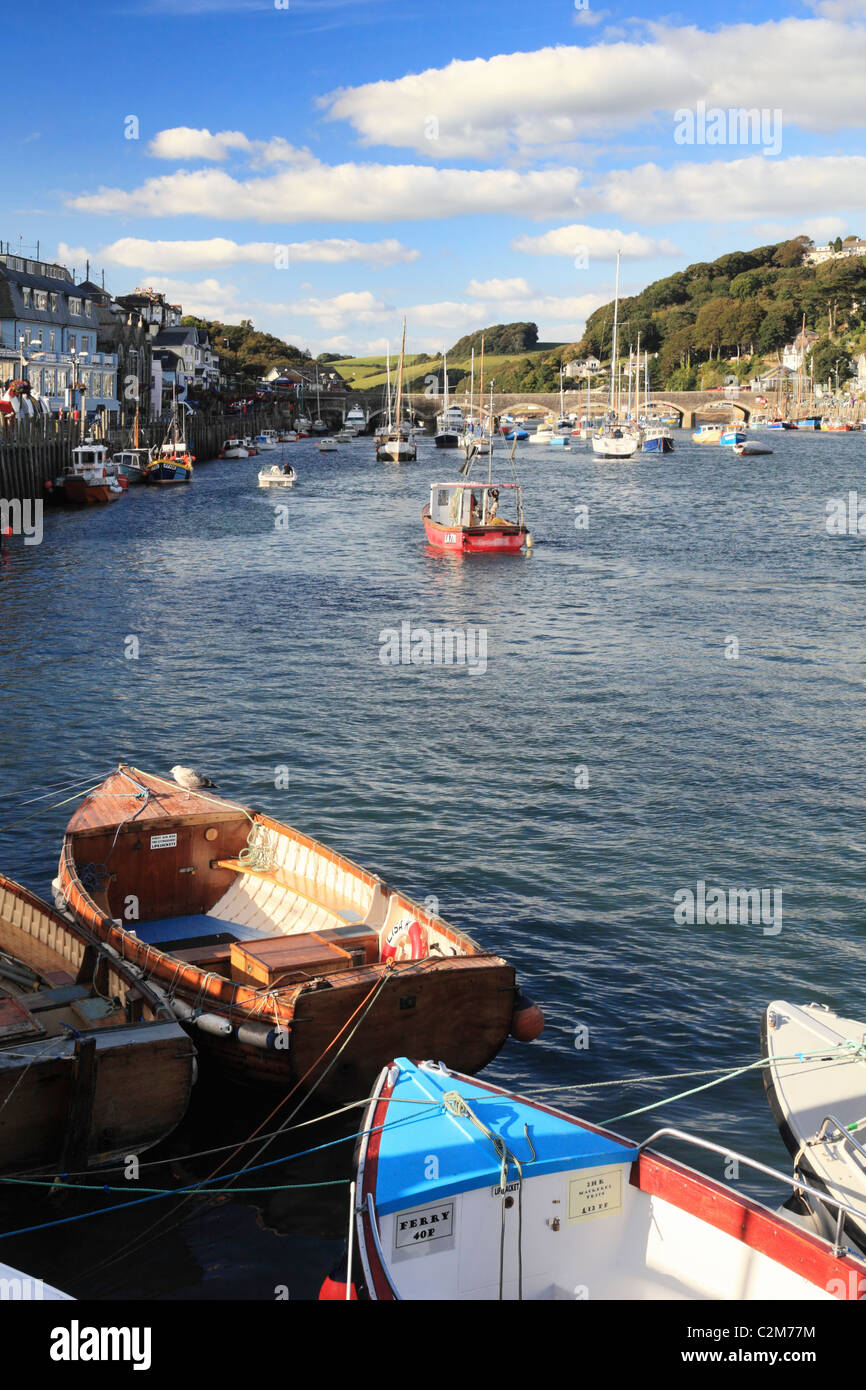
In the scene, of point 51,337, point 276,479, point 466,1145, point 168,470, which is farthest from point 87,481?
point 466,1145

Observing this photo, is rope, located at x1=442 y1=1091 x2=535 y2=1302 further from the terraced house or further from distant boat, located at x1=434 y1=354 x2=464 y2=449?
distant boat, located at x1=434 y1=354 x2=464 y2=449

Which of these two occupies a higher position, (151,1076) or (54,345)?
(54,345)

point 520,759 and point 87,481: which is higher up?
point 87,481

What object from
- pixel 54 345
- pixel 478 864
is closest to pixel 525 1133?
pixel 478 864

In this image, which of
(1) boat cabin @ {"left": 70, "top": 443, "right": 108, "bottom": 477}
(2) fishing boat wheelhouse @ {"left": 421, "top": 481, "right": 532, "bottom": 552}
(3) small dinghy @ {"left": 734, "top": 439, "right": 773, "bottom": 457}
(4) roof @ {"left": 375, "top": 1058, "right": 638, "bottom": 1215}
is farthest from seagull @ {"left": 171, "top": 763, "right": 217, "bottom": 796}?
(3) small dinghy @ {"left": 734, "top": 439, "right": 773, "bottom": 457}

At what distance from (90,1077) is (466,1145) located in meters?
3.87

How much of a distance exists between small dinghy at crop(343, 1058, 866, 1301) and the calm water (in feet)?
8.74

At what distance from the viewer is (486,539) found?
57375 millimetres

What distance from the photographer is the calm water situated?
13734mm

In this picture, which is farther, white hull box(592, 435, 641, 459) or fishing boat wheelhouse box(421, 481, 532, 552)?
white hull box(592, 435, 641, 459)

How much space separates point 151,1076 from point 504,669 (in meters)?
24.3

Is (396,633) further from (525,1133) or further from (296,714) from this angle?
(525,1133)

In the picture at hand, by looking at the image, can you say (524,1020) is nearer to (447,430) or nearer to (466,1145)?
(466,1145)

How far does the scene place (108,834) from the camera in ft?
53.7
